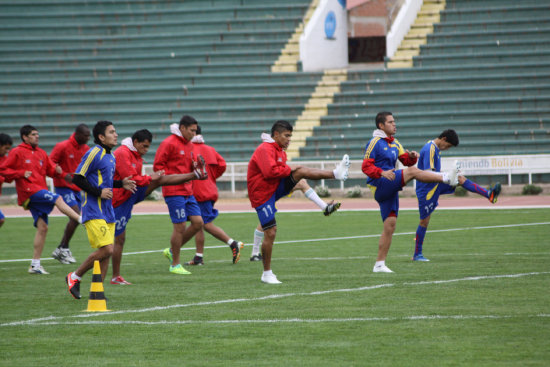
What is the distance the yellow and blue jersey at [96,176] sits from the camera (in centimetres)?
927

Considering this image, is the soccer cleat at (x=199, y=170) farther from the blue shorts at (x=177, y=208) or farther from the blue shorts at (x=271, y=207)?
the blue shorts at (x=177, y=208)

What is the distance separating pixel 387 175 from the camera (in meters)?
10.6

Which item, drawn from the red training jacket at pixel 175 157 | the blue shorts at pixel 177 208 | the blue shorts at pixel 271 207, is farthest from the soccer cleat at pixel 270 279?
the red training jacket at pixel 175 157

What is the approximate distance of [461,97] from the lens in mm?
32312

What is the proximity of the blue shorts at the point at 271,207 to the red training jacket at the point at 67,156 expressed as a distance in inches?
183

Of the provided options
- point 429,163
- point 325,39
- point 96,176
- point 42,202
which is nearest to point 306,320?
point 96,176

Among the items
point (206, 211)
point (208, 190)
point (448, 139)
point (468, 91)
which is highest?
point (468, 91)

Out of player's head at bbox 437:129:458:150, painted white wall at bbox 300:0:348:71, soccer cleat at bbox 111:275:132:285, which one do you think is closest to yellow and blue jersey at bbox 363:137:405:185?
player's head at bbox 437:129:458:150

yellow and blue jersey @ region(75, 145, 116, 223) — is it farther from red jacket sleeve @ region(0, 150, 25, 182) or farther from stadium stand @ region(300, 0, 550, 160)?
stadium stand @ region(300, 0, 550, 160)

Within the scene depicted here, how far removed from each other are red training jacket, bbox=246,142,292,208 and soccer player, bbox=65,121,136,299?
176cm

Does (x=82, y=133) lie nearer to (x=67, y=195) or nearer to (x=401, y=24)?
(x=67, y=195)

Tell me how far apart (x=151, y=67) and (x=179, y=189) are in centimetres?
2576

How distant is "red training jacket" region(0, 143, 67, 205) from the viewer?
12617mm

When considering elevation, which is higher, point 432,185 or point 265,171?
point 265,171
